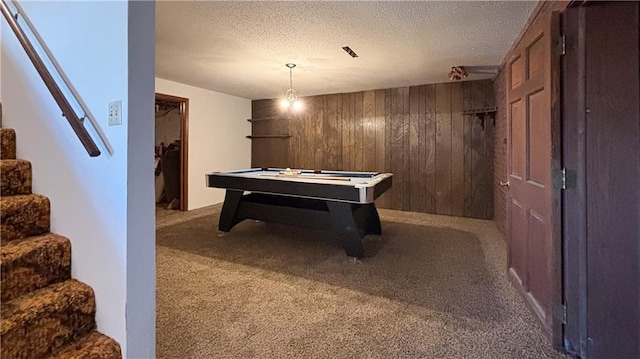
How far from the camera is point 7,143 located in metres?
1.70

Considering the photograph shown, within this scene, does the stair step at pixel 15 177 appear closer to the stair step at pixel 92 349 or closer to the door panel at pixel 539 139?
the stair step at pixel 92 349

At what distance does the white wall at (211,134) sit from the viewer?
5.01 meters

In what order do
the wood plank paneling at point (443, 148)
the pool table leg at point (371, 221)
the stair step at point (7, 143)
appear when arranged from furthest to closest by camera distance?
the wood plank paneling at point (443, 148) < the pool table leg at point (371, 221) < the stair step at point (7, 143)

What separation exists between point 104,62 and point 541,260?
2415mm

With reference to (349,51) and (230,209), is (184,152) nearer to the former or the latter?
(230,209)

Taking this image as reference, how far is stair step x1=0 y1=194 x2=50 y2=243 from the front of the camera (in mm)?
1436

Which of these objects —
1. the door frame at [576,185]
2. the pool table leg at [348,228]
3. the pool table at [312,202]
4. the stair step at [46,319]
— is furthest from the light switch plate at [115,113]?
the door frame at [576,185]

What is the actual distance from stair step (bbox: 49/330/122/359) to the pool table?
186cm

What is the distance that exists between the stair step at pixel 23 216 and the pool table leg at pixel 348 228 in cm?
199

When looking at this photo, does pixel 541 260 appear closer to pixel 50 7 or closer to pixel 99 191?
pixel 99 191

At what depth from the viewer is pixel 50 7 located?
1548 millimetres

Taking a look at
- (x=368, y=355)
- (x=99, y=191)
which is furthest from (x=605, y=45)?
(x=99, y=191)

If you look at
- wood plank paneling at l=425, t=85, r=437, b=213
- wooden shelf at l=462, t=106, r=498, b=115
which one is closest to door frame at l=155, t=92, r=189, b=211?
wood plank paneling at l=425, t=85, r=437, b=213

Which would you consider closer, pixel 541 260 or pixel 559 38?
pixel 559 38
